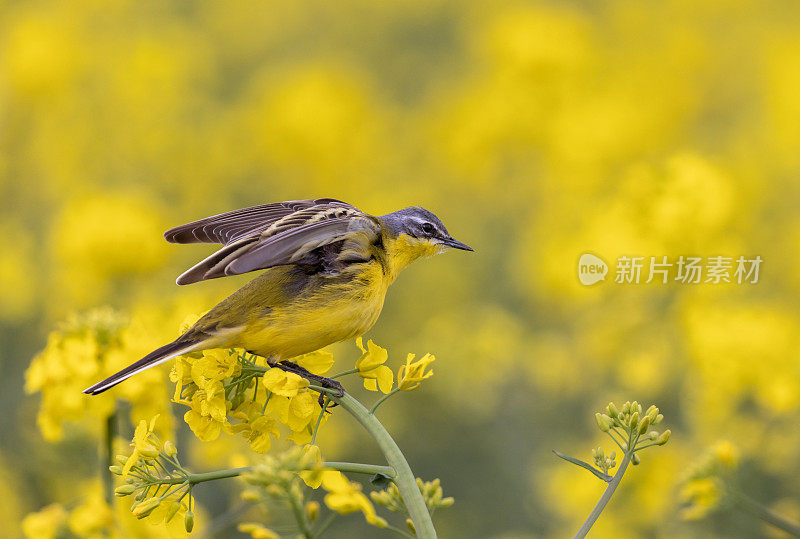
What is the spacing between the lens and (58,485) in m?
4.59

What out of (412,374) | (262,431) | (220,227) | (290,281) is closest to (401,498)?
(412,374)

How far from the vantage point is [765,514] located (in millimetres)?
2986

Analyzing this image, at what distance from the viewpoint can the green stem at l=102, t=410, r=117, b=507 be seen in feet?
9.65

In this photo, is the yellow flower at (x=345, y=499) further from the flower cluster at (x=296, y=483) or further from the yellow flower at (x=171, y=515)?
the yellow flower at (x=171, y=515)

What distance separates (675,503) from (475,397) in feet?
5.76

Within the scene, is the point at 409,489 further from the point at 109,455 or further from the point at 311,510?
the point at 109,455

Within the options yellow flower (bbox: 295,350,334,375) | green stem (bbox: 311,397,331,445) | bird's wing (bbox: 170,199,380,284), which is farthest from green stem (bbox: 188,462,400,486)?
yellow flower (bbox: 295,350,334,375)

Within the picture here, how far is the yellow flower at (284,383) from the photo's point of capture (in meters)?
2.21

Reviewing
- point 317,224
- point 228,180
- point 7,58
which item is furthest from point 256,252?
Answer: point 7,58

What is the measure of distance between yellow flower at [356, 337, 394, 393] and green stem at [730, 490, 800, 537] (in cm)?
133

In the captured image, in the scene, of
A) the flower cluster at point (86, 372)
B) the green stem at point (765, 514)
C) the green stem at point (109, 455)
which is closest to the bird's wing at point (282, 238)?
the flower cluster at point (86, 372)

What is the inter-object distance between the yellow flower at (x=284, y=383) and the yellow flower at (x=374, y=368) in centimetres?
17

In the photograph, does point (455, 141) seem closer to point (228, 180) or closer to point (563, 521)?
point (228, 180)

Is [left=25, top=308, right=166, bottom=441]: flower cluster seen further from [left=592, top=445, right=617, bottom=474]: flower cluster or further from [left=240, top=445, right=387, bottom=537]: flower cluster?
[left=592, top=445, right=617, bottom=474]: flower cluster
